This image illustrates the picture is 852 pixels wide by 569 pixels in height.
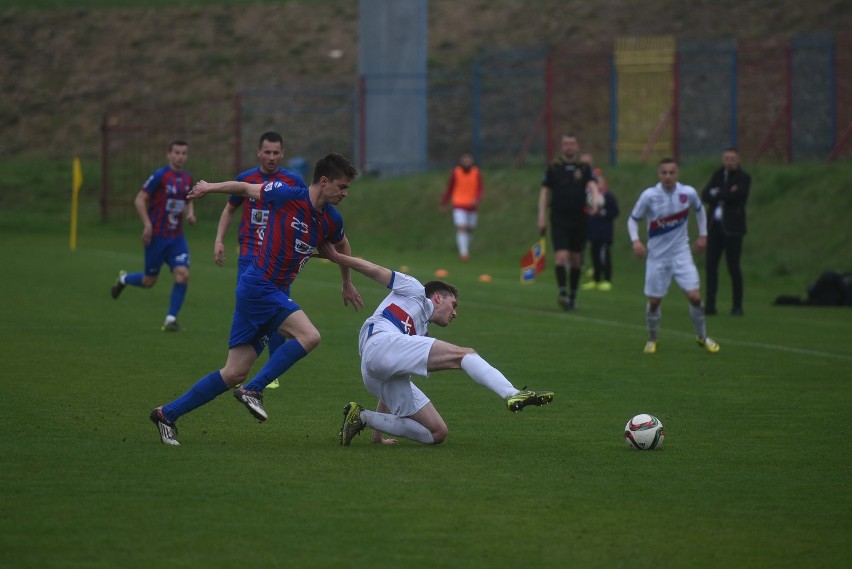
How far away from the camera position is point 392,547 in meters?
6.47

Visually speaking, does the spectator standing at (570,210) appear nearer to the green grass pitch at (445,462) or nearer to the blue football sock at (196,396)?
the green grass pitch at (445,462)

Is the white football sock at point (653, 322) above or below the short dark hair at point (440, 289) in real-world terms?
below

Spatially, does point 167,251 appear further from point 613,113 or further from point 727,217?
point 613,113

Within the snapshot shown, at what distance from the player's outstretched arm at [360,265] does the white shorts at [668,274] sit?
6748 millimetres

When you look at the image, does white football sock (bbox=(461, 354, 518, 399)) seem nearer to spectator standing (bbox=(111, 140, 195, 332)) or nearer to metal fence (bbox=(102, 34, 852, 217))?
spectator standing (bbox=(111, 140, 195, 332))

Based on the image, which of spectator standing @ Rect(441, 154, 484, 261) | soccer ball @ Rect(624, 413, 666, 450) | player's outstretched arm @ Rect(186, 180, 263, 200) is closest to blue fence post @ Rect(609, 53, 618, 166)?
spectator standing @ Rect(441, 154, 484, 261)

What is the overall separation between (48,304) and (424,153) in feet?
69.7

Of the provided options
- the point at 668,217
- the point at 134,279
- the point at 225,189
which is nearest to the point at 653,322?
the point at 668,217

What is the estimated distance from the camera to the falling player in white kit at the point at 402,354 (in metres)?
8.76

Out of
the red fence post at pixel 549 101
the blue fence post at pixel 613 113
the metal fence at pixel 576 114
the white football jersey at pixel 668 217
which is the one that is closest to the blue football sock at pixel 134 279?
the white football jersey at pixel 668 217

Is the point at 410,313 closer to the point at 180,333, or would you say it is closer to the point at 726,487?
the point at 726,487

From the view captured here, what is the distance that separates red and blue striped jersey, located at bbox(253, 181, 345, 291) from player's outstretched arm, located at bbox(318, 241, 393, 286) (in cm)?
9

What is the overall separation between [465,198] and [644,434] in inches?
860

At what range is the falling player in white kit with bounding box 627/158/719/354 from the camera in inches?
602
